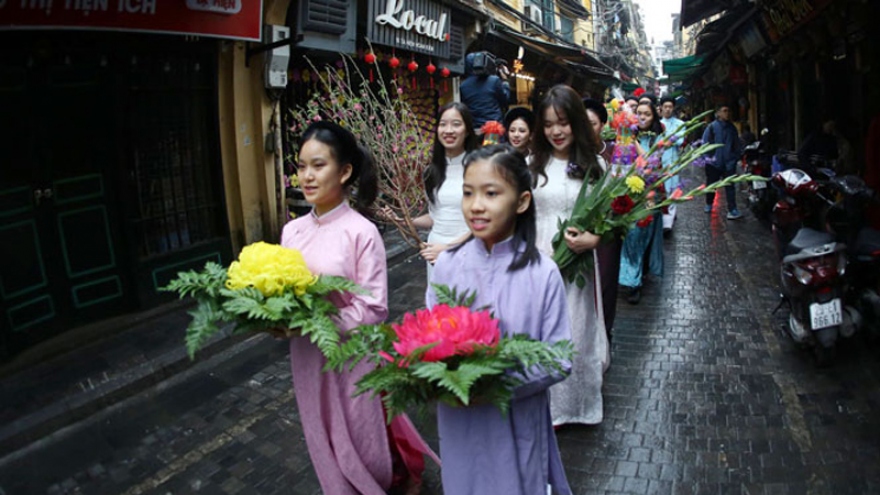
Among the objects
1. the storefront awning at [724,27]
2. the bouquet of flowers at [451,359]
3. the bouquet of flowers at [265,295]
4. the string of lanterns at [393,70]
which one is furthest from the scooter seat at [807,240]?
the storefront awning at [724,27]

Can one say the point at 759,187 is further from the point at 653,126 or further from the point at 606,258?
the point at 606,258

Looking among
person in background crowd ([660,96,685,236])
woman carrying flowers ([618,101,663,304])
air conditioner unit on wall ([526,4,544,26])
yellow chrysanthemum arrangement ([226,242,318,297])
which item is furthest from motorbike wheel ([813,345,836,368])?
air conditioner unit on wall ([526,4,544,26])

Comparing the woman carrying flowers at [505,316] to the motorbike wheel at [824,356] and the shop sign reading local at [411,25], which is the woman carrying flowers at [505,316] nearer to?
the motorbike wheel at [824,356]

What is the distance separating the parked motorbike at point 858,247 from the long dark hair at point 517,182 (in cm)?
342

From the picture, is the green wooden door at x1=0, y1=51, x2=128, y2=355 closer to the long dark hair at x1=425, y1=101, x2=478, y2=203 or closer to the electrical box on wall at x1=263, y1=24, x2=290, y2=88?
the electrical box on wall at x1=263, y1=24, x2=290, y2=88

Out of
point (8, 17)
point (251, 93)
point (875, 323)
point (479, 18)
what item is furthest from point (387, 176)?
point (479, 18)

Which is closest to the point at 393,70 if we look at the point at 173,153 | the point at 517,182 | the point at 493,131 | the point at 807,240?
the point at 173,153

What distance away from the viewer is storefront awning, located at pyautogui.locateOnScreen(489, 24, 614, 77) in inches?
589

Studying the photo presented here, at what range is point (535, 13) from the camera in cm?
2508

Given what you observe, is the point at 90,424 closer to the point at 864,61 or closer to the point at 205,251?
the point at 205,251

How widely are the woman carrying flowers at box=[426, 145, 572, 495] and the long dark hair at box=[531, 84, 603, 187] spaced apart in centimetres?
143

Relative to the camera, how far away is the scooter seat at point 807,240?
15.4 ft

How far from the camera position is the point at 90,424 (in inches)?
176

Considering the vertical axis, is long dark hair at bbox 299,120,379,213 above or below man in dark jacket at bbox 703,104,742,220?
above
